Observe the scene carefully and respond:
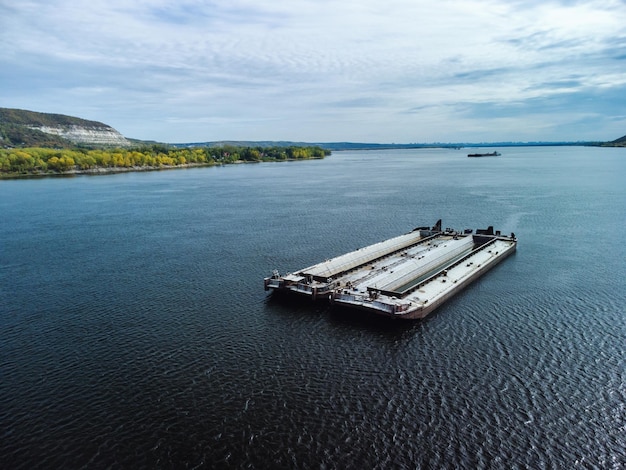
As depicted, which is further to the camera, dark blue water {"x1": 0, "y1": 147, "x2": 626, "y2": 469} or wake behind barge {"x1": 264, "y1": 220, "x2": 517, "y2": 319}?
wake behind barge {"x1": 264, "y1": 220, "x2": 517, "y2": 319}

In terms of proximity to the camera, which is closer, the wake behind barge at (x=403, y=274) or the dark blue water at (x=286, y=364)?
the dark blue water at (x=286, y=364)

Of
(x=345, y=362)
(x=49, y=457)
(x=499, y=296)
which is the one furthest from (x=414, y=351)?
(x=49, y=457)

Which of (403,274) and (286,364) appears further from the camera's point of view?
(403,274)

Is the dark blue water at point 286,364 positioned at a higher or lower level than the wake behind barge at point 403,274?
lower

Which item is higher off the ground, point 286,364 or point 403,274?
point 403,274

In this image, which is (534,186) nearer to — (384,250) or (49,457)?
(384,250)

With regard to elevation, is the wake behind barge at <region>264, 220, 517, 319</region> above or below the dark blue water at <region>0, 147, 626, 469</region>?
above
